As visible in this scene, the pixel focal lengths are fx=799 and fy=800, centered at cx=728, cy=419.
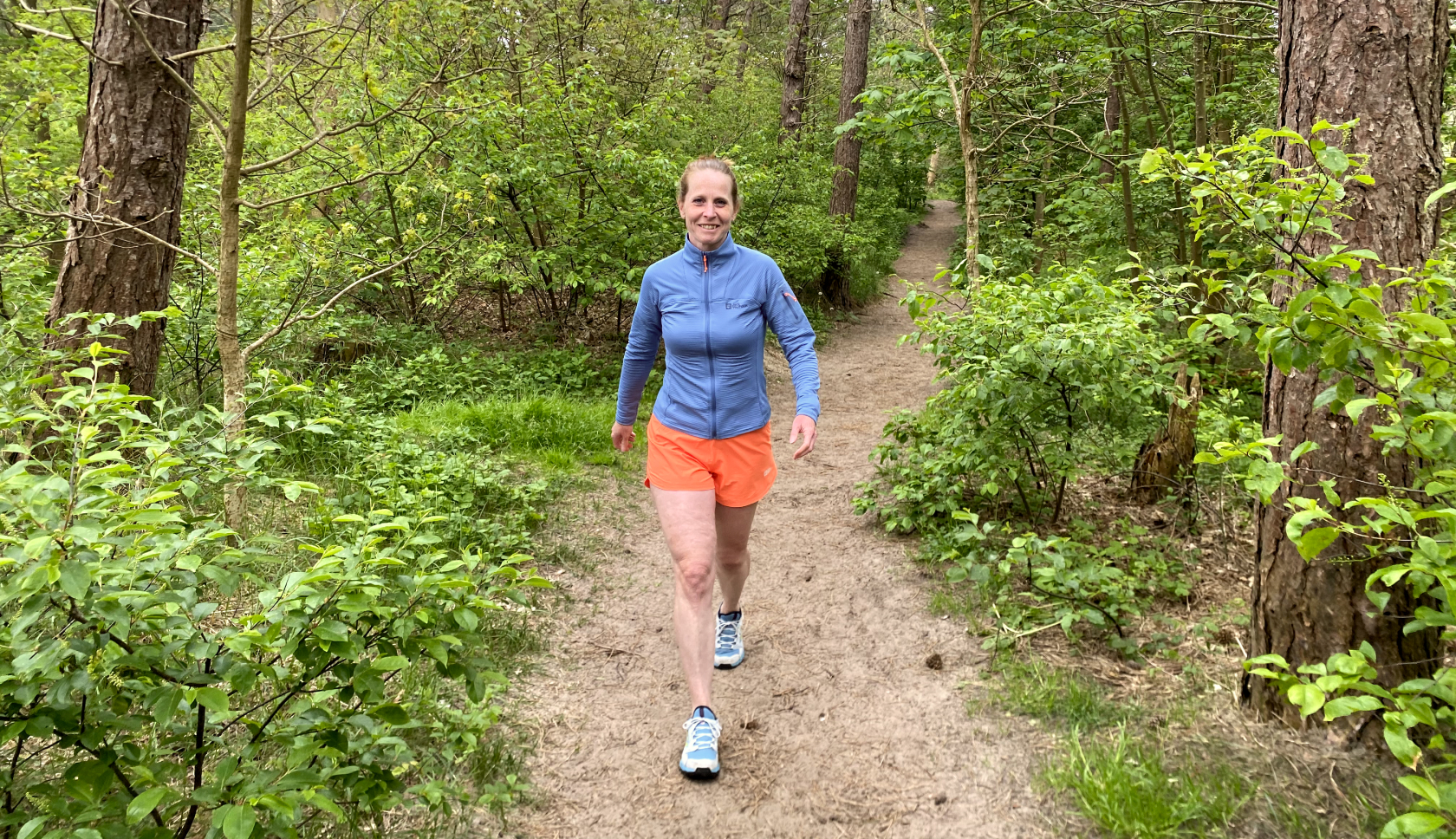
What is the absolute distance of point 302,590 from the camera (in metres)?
1.70

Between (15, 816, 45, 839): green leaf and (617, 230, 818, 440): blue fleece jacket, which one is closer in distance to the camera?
(15, 816, 45, 839): green leaf

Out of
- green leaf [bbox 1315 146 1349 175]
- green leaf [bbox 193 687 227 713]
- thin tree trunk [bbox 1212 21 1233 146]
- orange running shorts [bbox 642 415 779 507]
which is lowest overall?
green leaf [bbox 193 687 227 713]

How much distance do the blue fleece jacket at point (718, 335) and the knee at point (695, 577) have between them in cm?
50

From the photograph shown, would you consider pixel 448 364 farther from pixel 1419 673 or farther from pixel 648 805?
pixel 1419 673

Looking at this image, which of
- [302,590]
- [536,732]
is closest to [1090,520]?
[536,732]

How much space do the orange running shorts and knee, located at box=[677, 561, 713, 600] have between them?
297mm

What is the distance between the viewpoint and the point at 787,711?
3453mm

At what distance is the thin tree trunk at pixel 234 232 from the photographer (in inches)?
126

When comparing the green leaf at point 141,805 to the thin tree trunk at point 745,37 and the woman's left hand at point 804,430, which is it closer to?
the woman's left hand at point 804,430

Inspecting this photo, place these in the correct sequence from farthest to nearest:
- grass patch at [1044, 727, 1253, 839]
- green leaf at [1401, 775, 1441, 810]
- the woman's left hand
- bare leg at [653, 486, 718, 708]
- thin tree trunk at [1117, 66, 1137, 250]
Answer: thin tree trunk at [1117, 66, 1137, 250] < the woman's left hand < bare leg at [653, 486, 718, 708] < grass patch at [1044, 727, 1253, 839] < green leaf at [1401, 775, 1441, 810]

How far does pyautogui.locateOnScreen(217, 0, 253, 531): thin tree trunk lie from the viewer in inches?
126

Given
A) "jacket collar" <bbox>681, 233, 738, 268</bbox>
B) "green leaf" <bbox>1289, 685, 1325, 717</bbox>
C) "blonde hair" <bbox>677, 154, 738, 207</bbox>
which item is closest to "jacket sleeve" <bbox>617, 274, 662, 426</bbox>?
"jacket collar" <bbox>681, 233, 738, 268</bbox>

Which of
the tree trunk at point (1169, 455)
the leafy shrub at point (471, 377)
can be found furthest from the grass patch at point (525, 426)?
the tree trunk at point (1169, 455)

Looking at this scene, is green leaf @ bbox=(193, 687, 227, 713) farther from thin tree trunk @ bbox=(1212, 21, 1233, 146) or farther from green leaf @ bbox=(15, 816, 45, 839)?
thin tree trunk @ bbox=(1212, 21, 1233, 146)
